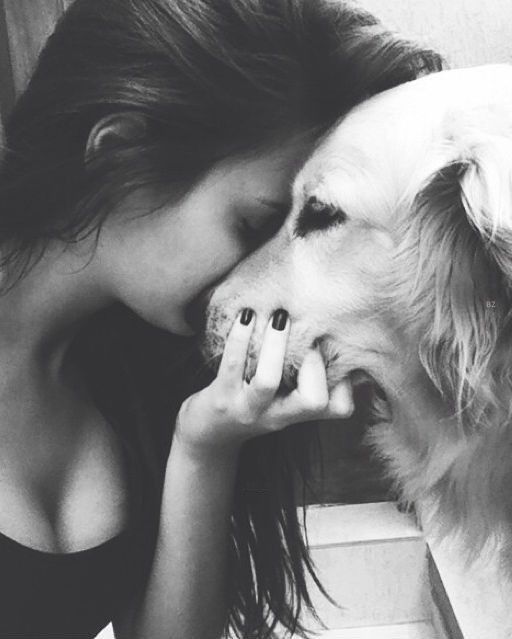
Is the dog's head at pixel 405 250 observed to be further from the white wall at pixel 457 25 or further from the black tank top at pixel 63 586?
the white wall at pixel 457 25

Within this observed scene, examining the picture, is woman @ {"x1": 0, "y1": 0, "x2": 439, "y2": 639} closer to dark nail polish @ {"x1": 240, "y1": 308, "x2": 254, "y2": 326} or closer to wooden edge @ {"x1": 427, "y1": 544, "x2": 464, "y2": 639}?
dark nail polish @ {"x1": 240, "y1": 308, "x2": 254, "y2": 326}

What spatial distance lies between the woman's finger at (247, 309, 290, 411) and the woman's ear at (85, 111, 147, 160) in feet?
0.80

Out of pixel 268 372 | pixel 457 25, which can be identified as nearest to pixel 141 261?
pixel 268 372

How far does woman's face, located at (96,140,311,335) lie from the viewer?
0.81 meters

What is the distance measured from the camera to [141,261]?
83 centimetres

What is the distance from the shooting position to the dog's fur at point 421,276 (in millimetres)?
763

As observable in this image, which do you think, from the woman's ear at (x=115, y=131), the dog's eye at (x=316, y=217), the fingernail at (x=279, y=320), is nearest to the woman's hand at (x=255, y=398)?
the fingernail at (x=279, y=320)

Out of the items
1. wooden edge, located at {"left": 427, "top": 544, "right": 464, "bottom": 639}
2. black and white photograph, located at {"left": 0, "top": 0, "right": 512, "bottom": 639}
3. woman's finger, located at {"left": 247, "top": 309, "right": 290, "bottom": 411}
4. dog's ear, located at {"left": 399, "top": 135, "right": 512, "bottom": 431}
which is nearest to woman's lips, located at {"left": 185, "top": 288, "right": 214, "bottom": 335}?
black and white photograph, located at {"left": 0, "top": 0, "right": 512, "bottom": 639}

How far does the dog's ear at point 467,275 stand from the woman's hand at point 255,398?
0.11 m

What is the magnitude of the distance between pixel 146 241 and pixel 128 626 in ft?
1.75

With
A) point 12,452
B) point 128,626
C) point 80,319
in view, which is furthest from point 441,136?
point 128,626

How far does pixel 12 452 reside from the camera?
2.95 ft

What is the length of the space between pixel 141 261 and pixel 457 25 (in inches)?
36.1

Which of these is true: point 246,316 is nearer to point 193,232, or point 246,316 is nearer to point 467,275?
point 193,232
